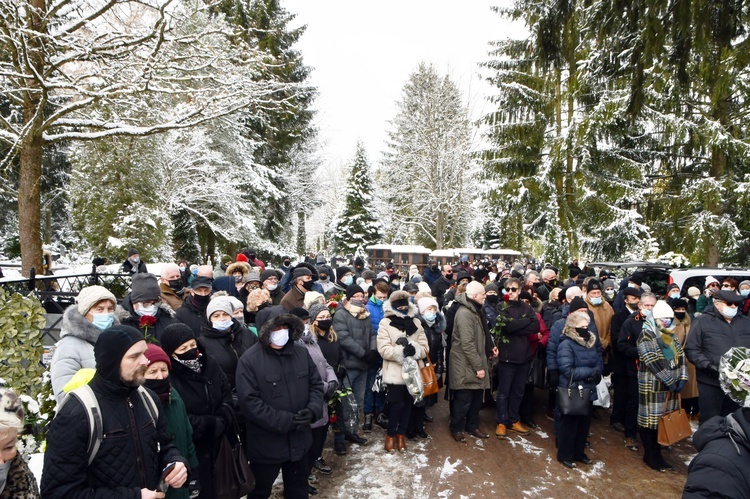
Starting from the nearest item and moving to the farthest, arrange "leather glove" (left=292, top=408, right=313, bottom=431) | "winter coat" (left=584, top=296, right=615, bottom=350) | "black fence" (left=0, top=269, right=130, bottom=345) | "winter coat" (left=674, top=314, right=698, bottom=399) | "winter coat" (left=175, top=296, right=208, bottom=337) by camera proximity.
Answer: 1. "leather glove" (left=292, top=408, right=313, bottom=431)
2. "winter coat" (left=175, top=296, right=208, bottom=337)
3. "winter coat" (left=674, top=314, right=698, bottom=399)
4. "black fence" (left=0, top=269, right=130, bottom=345)
5. "winter coat" (left=584, top=296, right=615, bottom=350)

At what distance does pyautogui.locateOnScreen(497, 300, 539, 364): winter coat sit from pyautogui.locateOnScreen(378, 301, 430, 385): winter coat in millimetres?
1183

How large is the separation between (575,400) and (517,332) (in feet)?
3.77

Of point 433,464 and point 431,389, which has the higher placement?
point 431,389

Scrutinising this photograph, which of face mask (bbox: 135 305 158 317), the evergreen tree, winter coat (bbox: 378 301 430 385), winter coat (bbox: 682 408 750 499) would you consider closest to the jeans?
winter coat (bbox: 378 301 430 385)

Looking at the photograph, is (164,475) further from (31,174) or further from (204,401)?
(31,174)

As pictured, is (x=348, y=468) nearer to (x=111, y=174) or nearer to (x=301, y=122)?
(x=111, y=174)

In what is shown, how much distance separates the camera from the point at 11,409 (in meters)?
1.91

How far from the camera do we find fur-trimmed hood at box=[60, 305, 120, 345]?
3424mm

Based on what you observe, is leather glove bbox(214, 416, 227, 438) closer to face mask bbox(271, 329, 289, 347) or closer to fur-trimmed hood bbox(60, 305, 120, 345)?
face mask bbox(271, 329, 289, 347)

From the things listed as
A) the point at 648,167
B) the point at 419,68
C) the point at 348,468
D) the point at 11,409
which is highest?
the point at 419,68

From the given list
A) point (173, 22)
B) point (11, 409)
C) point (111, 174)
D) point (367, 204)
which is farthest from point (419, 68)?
point (11, 409)

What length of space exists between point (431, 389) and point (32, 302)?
437cm

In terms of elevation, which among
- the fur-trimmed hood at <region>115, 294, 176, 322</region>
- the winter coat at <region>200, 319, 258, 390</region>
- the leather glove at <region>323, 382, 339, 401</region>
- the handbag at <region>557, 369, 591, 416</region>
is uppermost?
the fur-trimmed hood at <region>115, 294, 176, 322</region>

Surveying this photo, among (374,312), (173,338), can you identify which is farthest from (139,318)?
(374,312)
